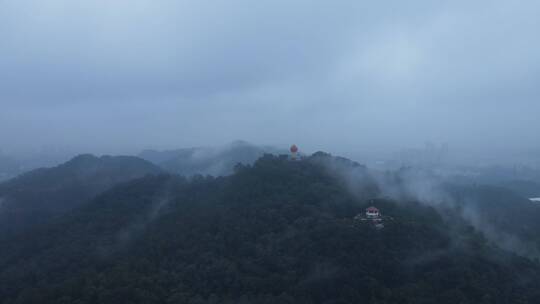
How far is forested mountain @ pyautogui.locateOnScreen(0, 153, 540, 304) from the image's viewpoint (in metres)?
23.5

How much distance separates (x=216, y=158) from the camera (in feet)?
293

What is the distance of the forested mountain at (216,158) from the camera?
8138cm

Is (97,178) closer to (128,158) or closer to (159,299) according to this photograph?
(128,158)

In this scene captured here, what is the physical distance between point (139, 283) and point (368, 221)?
1437cm

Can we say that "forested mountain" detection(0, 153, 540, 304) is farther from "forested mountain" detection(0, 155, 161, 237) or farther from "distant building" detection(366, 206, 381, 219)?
"forested mountain" detection(0, 155, 161, 237)

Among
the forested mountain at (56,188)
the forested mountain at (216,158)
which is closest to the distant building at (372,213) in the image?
the forested mountain at (56,188)

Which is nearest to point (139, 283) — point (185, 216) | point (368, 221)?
point (185, 216)

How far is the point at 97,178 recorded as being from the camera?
212 ft

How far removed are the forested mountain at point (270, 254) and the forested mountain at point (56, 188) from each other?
433 inches

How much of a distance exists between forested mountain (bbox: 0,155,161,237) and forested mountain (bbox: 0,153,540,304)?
36.1 feet

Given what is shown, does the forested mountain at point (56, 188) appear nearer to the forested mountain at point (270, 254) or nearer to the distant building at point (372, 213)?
the forested mountain at point (270, 254)

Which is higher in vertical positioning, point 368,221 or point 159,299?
point 368,221

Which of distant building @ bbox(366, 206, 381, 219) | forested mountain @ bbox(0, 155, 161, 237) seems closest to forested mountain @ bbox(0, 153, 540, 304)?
distant building @ bbox(366, 206, 381, 219)

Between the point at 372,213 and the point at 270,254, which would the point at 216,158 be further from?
the point at 270,254
